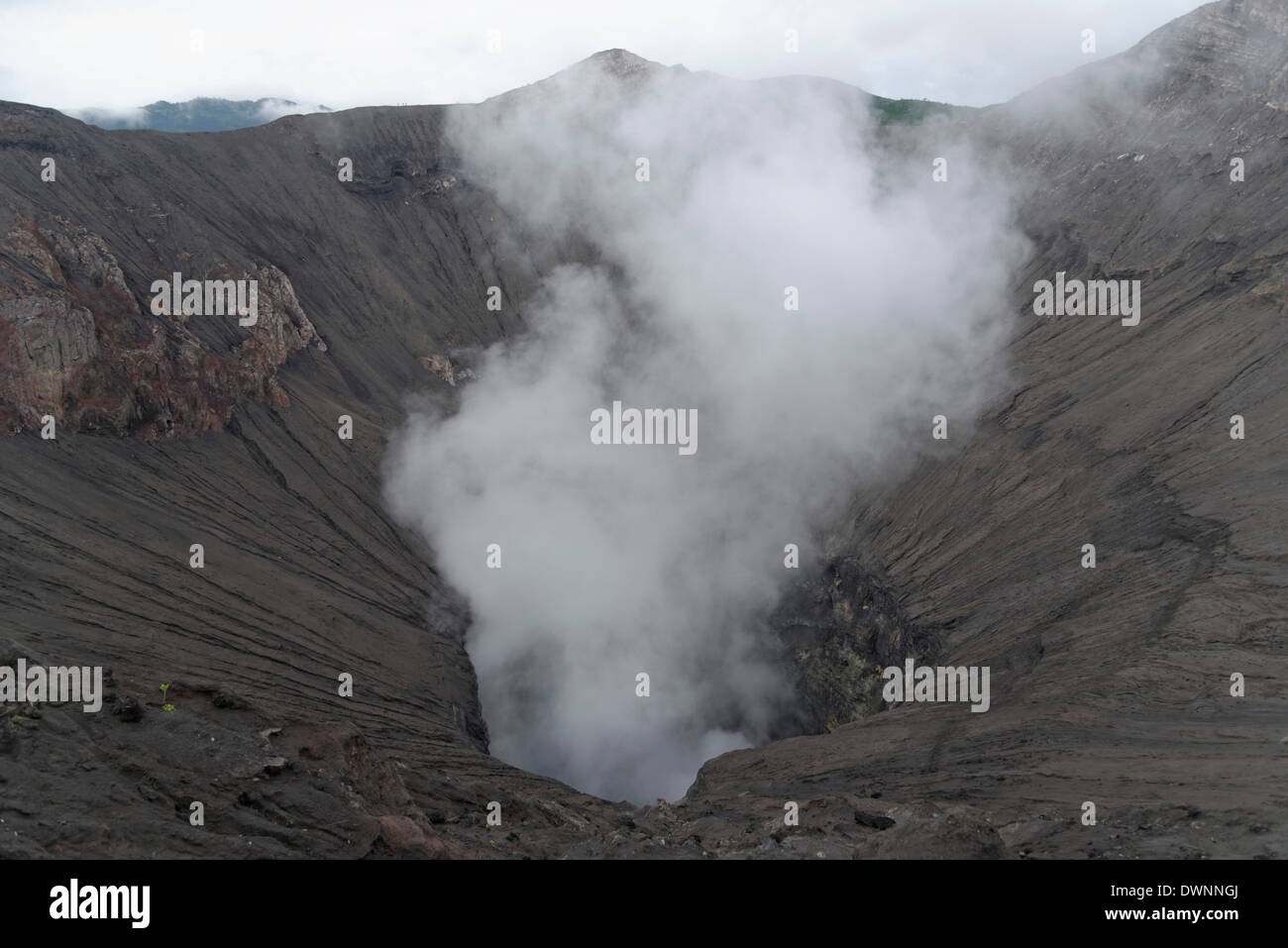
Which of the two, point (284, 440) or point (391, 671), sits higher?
point (284, 440)

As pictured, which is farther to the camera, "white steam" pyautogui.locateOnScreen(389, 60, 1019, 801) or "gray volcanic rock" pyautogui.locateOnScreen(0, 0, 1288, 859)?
"white steam" pyautogui.locateOnScreen(389, 60, 1019, 801)

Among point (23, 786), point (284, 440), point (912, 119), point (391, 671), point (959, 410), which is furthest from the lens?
point (912, 119)

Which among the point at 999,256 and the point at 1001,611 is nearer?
the point at 1001,611

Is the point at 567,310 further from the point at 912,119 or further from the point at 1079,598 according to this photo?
the point at 1079,598

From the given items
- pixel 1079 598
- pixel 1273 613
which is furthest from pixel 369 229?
pixel 1273 613

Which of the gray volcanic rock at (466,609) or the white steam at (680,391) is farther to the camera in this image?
the white steam at (680,391)
